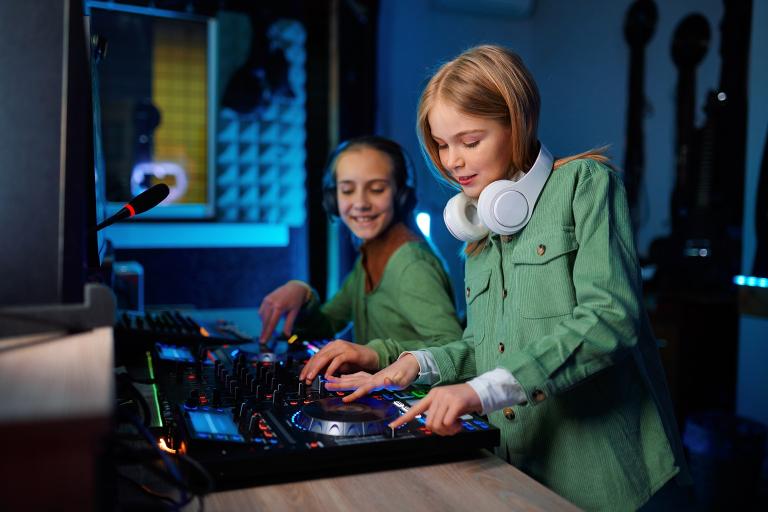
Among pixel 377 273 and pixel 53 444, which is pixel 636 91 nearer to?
pixel 377 273

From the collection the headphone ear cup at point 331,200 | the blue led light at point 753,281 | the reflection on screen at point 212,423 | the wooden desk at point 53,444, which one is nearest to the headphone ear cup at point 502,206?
the reflection on screen at point 212,423

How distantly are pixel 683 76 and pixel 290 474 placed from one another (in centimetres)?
314

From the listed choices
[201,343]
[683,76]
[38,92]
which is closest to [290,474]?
[38,92]

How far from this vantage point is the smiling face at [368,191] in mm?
1856

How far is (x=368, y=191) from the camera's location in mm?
1859

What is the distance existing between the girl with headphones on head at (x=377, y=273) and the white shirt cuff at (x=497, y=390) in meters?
0.70

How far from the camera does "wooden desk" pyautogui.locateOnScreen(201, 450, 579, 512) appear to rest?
0.71 metres

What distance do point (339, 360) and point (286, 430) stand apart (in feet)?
0.99

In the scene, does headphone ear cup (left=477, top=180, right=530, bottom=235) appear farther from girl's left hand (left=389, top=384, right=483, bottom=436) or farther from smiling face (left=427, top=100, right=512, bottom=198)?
girl's left hand (left=389, top=384, right=483, bottom=436)

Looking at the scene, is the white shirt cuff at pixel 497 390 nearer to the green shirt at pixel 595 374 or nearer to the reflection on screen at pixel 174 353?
the green shirt at pixel 595 374

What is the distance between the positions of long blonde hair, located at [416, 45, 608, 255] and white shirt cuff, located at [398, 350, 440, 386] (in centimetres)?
32

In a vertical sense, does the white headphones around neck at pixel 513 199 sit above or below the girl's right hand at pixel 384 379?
above

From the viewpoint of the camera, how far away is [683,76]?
329cm

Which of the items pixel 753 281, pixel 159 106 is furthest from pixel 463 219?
pixel 159 106
